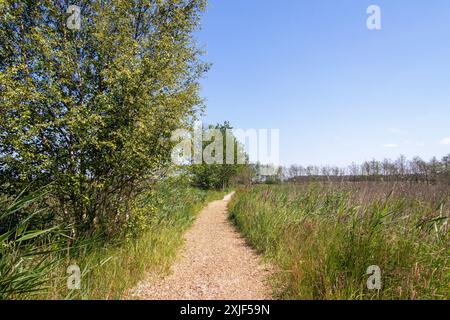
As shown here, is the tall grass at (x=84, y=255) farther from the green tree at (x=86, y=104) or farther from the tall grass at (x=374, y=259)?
the tall grass at (x=374, y=259)

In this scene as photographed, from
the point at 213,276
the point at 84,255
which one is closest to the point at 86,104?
the point at 84,255

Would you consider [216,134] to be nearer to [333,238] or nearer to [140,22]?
[140,22]

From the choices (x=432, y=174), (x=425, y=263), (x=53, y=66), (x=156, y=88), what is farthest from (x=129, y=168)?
(x=432, y=174)

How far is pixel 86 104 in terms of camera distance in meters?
4.94

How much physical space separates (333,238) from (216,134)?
23384 millimetres

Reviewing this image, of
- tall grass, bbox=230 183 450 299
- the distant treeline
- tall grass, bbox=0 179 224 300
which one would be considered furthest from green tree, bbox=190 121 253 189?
tall grass, bbox=230 183 450 299

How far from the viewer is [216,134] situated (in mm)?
26703

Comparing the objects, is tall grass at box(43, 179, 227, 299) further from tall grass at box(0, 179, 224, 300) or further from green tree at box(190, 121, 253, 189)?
green tree at box(190, 121, 253, 189)

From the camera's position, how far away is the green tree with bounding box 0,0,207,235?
14.6 feet

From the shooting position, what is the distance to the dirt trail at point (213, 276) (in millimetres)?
3723

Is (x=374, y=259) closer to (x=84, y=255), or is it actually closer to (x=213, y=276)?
(x=213, y=276)

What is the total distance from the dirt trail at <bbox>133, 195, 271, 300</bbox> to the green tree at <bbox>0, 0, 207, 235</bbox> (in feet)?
6.11

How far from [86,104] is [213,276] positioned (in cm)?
411
